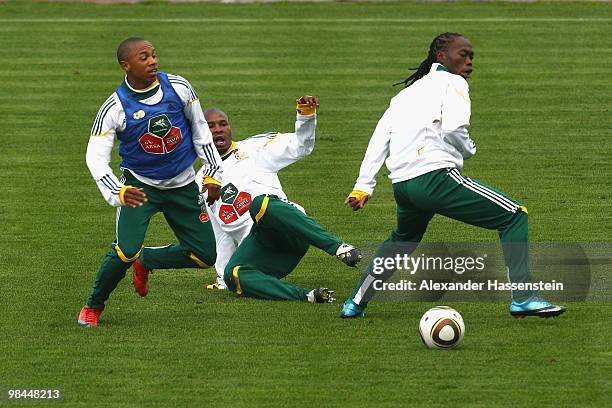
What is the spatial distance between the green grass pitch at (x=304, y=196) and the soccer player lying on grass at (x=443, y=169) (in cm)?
55

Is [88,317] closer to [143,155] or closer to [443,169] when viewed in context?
[143,155]

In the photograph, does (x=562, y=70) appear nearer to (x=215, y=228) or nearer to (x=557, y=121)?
(x=557, y=121)

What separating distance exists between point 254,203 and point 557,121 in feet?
25.2

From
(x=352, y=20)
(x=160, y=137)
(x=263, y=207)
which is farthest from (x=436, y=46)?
(x=352, y=20)

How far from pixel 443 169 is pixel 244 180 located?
2193 mm

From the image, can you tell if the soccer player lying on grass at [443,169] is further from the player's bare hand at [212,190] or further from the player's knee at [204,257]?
the player's knee at [204,257]

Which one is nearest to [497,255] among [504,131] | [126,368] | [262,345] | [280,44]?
[262,345]

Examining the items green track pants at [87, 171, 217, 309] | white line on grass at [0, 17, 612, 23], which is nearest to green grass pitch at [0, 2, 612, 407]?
white line on grass at [0, 17, 612, 23]

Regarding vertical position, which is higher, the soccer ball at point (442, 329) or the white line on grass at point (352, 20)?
the white line on grass at point (352, 20)

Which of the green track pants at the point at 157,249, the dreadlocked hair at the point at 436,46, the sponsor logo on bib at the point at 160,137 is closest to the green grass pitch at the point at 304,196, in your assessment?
the green track pants at the point at 157,249

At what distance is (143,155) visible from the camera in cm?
1080

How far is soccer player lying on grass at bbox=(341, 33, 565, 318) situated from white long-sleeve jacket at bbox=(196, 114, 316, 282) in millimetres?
1313

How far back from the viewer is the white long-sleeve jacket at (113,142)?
10.6 m

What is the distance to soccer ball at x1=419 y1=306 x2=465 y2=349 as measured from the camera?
9836mm
